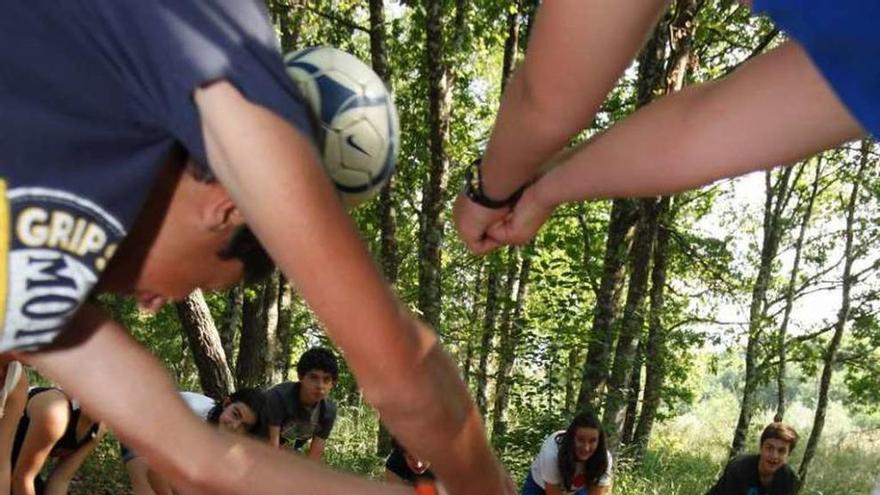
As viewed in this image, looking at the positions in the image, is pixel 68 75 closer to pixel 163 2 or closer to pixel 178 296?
pixel 163 2

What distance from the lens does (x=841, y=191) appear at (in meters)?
21.0

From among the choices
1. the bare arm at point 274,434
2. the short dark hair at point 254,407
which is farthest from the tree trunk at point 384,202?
the short dark hair at point 254,407

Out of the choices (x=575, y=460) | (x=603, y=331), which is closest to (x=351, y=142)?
(x=575, y=460)

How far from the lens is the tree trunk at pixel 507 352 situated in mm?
12977

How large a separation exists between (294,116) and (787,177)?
59.9 ft

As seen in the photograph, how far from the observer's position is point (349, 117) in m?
1.70

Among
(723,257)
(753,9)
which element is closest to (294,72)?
(753,9)

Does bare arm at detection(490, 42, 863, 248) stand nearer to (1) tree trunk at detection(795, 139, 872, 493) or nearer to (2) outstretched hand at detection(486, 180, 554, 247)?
(2) outstretched hand at detection(486, 180, 554, 247)

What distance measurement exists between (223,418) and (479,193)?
18.0ft

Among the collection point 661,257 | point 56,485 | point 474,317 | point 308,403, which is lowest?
point 56,485

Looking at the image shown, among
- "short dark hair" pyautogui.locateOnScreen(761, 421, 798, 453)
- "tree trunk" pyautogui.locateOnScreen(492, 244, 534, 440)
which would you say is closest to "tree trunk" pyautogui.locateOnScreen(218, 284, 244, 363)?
"tree trunk" pyautogui.locateOnScreen(492, 244, 534, 440)

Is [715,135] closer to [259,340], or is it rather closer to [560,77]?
[560,77]

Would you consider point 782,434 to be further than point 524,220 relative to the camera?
Yes

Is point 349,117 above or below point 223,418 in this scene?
above
